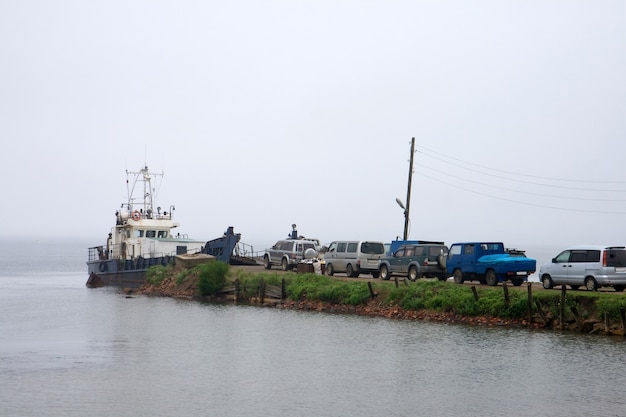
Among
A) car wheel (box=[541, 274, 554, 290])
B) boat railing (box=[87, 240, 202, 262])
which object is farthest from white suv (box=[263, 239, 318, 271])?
car wheel (box=[541, 274, 554, 290])

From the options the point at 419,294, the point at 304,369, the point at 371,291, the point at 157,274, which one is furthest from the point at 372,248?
the point at 157,274

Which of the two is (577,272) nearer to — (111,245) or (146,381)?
(146,381)

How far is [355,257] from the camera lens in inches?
1741

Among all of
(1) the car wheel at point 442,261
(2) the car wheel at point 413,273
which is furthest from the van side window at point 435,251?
(2) the car wheel at point 413,273

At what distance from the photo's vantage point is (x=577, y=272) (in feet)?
106

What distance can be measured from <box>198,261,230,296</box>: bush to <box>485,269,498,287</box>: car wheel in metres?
17.7

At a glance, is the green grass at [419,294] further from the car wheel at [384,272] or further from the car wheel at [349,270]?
the car wheel at [349,270]

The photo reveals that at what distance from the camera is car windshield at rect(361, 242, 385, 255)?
1738 inches

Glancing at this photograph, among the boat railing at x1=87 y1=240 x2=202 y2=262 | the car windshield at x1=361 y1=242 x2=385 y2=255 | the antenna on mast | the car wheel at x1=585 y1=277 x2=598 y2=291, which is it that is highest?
the antenna on mast

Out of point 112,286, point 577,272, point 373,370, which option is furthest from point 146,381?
point 112,286

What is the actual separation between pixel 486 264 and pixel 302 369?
44.0 ft

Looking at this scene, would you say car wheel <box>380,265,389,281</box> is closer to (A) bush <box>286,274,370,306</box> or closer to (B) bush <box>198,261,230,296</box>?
(A) bush <box>286,274,370,306</box>

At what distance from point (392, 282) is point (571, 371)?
52.6 ft

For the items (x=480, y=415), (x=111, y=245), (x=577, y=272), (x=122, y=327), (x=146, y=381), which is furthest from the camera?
(x=111, y=245)
